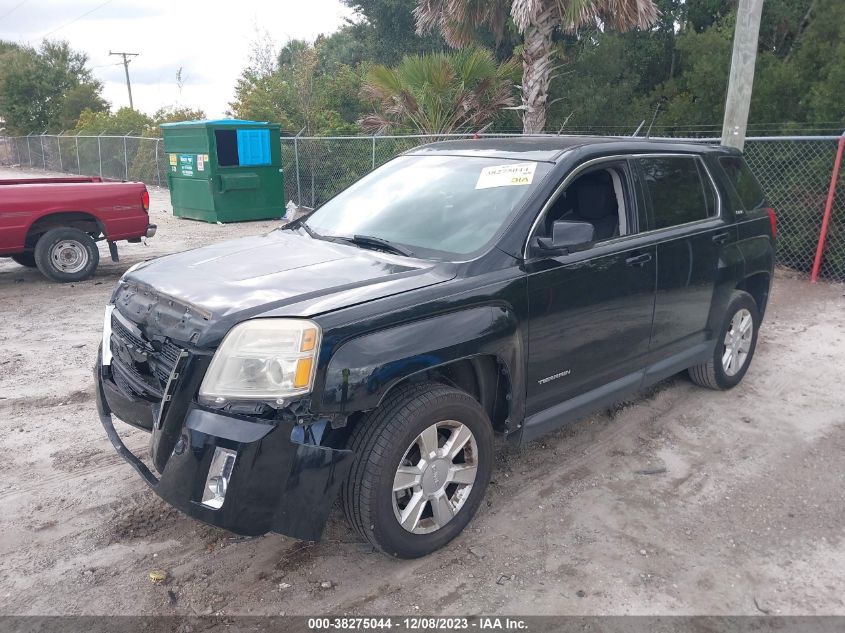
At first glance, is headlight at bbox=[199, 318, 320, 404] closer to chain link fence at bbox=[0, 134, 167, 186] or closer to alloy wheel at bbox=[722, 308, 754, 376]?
alloy wheel at bbox=[722, 308, 754, 376]

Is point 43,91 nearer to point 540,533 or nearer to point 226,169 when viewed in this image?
point 226,169

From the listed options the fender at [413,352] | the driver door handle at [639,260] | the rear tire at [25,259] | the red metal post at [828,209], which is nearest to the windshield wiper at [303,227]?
the fender at [413,352]

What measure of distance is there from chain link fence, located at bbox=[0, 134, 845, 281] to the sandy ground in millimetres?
3154

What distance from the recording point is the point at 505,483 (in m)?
3.97

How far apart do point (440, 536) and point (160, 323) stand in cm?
160

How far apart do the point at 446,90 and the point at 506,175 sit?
10.5 meters

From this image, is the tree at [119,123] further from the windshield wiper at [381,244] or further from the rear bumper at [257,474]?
the rear bumper at [257,474]

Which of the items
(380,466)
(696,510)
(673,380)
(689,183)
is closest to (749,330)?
(673,380)

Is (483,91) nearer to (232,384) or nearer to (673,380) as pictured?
(673,380)

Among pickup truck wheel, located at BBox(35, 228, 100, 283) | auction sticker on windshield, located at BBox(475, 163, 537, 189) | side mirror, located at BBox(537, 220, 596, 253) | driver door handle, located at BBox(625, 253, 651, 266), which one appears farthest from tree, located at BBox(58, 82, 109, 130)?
side mirror, located at BBox(537, 220, 596, 253)

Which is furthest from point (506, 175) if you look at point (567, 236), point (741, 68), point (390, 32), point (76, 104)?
point (76, 104)

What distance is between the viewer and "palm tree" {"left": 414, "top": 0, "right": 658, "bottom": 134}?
11680 mm

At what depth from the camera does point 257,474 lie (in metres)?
2.73

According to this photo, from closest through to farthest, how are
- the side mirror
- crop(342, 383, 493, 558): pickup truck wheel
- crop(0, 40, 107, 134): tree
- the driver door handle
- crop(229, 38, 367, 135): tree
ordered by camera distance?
1. crop(342, 383, 493, 558): pickup truck wheel
2. the side mirror
3. the driver door handle
4. crop(229, 38, 367, 135): tree
5. crop(0, 40, 107, 134): tree
